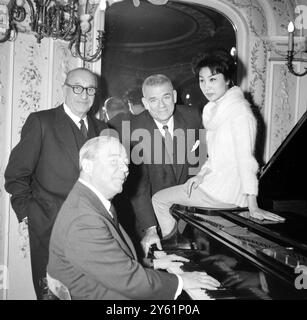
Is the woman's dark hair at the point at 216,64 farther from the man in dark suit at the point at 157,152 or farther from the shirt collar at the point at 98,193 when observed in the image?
the shirt collar at the point at 98,193

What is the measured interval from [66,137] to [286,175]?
2.66 ft

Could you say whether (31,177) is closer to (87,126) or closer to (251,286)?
(87,126)

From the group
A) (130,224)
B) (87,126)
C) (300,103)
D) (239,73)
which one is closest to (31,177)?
(87,126)

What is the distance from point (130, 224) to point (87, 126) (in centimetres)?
42

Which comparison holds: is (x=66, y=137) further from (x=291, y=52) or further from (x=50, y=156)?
(x=291, y=52)

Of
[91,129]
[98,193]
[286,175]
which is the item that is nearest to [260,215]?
[286,175]

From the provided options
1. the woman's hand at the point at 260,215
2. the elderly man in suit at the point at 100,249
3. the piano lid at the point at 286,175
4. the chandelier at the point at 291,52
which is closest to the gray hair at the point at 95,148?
the elderly man in suit at the point at 100,249

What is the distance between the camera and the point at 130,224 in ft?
5.03

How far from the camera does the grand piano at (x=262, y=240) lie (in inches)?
34.7

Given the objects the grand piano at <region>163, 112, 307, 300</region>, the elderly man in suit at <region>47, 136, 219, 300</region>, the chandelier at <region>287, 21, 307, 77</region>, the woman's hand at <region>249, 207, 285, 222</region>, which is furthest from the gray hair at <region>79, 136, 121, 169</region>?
the chandelier at <region>287, 21, 307, 77</region>

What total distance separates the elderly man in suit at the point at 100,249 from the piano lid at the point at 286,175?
21.4 inches

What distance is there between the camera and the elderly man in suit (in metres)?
0.90

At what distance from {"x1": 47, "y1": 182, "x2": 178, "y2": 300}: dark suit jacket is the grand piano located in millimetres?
130
